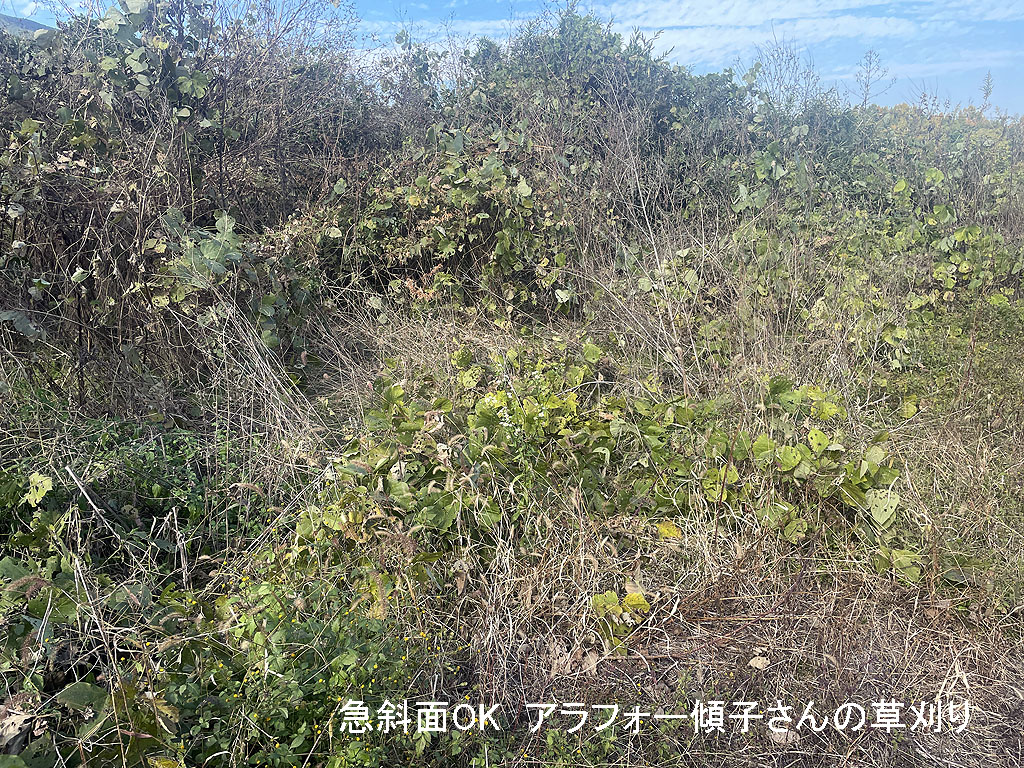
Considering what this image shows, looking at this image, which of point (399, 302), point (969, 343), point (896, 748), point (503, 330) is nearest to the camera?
point (896, 748)

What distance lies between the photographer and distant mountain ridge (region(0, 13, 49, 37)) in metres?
4.20

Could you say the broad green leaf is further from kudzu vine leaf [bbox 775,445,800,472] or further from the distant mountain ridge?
the distant mountain ridge

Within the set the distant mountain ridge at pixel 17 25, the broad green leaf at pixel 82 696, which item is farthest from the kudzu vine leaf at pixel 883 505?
the distant mountain ridge at pixel 17 25

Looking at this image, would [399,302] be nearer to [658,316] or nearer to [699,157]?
[658,316]

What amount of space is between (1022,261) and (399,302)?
4.07 metres

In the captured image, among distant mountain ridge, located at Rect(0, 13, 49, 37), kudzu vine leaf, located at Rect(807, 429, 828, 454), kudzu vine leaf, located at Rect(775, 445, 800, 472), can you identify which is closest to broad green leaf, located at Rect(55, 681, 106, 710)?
kudzu vine leaf, located at Rect(775, 445, 800, 472)

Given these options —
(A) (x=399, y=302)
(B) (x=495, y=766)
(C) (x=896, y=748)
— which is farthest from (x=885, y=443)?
(A) (x=399, y=302)

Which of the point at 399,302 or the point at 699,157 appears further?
the point at 699,157

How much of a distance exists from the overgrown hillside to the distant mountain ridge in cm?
15

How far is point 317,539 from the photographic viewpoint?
241 centimetres

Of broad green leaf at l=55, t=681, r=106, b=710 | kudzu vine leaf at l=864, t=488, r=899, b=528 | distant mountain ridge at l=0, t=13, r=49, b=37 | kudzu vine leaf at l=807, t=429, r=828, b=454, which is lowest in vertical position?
kudzu vine leaf at l=864, t=488, r=899, b=528

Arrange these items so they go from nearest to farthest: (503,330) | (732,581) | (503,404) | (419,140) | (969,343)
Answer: (732,581)
(503,404)
(969,343)
(503,330)
(419,140)

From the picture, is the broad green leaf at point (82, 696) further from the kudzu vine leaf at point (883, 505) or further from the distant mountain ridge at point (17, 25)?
the distant mountain ridge at point (17, 25)

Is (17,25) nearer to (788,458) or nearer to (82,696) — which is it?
(82,696)
